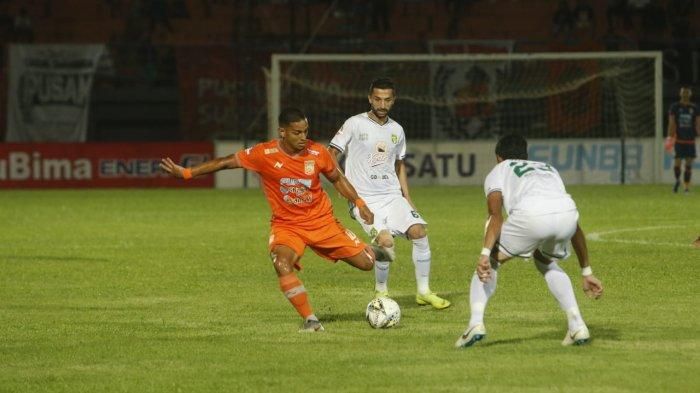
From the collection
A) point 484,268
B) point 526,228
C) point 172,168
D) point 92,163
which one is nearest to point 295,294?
point 172,168

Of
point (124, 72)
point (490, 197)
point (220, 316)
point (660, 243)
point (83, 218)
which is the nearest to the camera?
point (490, 197)

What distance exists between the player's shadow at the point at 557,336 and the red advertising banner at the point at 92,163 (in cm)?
2138

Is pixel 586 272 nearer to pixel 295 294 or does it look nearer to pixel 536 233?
pixel 536 233

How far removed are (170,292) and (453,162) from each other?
746 inches

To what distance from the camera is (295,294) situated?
1012 centimetres

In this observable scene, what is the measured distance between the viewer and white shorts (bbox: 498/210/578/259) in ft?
29.3

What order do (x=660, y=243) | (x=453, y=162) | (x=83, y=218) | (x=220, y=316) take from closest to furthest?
1. (x=220, y=316)
2. (x=660, y=243)
3. (x=83, y=218)
4. (x=453, y=162)

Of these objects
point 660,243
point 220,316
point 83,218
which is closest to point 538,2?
point 83,218

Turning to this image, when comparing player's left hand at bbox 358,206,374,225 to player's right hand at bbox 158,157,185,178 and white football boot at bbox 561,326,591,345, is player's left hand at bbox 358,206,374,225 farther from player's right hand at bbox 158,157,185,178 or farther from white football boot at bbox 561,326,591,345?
white football boot at bbox 561,326,591,345

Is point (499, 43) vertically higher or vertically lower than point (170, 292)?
higher

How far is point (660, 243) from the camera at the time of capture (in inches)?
690

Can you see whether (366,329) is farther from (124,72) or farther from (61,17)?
Result: (61,17)

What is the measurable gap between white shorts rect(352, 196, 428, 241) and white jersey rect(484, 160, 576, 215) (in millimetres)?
3010

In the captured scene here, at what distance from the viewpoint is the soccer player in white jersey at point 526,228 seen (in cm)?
895
